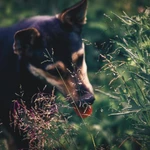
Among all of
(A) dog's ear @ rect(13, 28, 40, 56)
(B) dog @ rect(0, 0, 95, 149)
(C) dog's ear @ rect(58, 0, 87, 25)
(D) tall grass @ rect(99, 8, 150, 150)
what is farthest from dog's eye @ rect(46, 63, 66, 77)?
(D) tall grass @ rect(99, 8, 150, 150)

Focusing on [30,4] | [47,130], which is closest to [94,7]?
[30,4]

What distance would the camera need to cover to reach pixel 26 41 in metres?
5.05

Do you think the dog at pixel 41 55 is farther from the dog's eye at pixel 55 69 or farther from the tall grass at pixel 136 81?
the tall grass at pixel 136 81

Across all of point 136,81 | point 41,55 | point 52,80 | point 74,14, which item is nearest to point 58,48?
point 41,55

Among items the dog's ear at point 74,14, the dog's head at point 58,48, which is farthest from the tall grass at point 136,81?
the dog's ear at point 74,14

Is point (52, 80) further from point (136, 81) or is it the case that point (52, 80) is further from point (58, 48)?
point (136, 81)

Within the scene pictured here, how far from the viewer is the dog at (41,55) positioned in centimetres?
491

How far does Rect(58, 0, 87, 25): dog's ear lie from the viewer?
5137 millimetres

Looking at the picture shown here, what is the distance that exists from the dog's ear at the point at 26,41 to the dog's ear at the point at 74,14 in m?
0.33

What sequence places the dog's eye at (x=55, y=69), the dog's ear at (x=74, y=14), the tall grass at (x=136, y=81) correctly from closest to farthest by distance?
1. the tall grass at (x=136, y=81)
2. the dog's eye at (x=55, y=69)
3. the dog's ear at (x=74, y=14)

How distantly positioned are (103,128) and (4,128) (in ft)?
3.22

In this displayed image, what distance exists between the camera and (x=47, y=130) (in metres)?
3.78

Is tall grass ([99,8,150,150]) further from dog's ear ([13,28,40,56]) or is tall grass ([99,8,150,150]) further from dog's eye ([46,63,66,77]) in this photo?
dog's ear ([13,28,40,56])

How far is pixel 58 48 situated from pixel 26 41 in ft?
1.06
